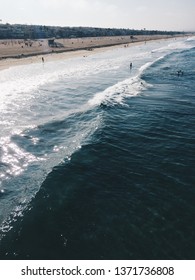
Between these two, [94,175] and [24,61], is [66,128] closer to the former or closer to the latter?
[94,175]

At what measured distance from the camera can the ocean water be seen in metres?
14.3

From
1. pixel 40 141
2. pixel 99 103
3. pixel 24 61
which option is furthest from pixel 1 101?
pixel 24 61

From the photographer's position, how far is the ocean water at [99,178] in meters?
14.3

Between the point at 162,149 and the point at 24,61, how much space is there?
73.8 meters

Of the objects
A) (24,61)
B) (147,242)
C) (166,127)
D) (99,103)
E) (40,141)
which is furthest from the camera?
(24,61)

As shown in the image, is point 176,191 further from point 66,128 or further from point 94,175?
point 66,128

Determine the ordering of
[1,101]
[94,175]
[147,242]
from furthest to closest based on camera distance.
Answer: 1. [1,101]
2. [94,175]
3. [147,242]

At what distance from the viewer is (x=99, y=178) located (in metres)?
19.7

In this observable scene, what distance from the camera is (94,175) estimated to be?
65.7ft

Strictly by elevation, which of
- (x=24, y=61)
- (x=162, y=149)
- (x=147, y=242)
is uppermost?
(x=24, y=61)

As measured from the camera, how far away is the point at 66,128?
29422mm

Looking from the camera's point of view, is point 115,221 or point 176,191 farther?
point 176,191

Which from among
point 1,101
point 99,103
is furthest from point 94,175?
point 1,101

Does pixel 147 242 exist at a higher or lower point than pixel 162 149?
lower
